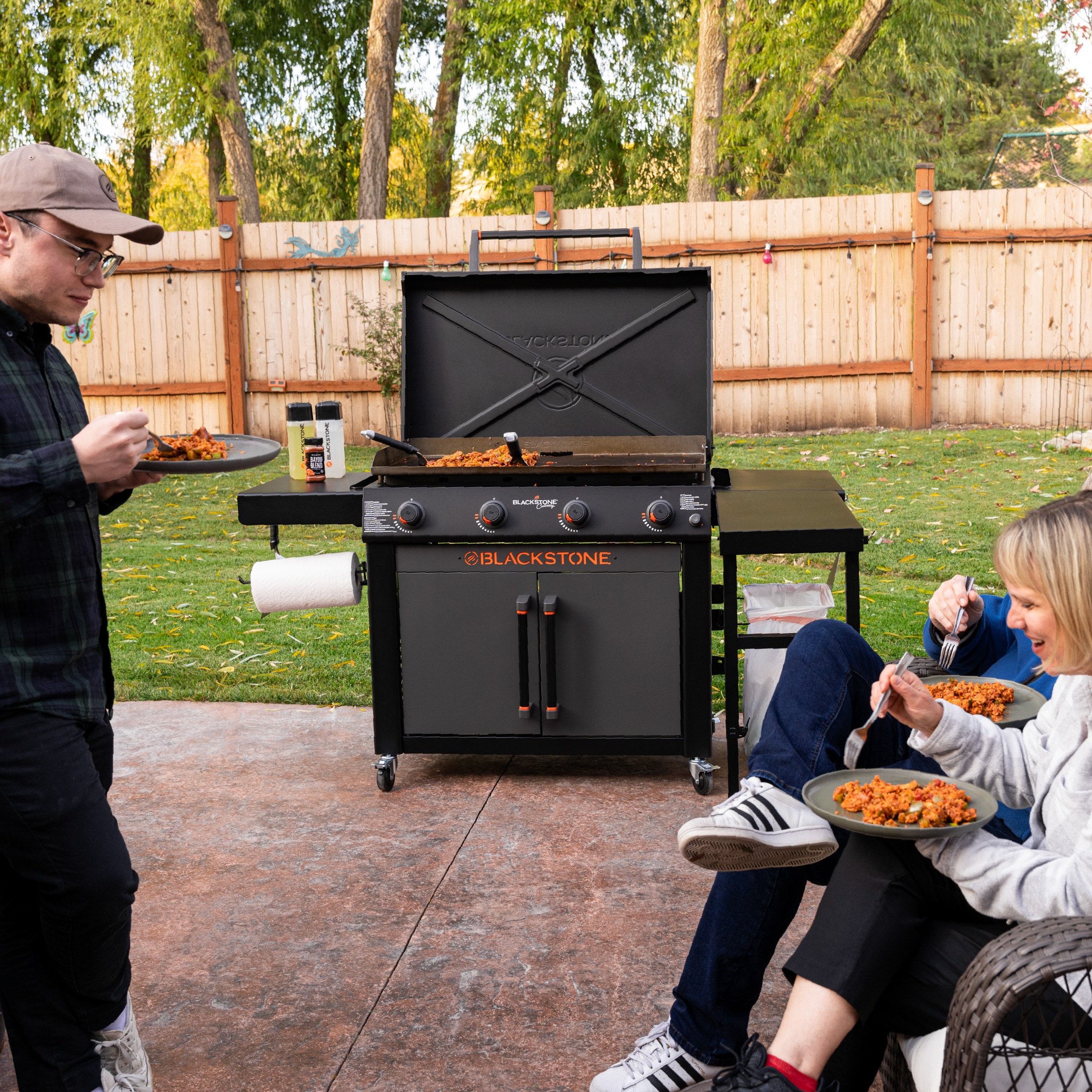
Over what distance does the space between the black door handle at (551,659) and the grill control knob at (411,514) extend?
453mm

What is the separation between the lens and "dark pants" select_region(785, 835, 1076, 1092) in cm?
167

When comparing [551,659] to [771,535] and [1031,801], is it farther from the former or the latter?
[1031,801]

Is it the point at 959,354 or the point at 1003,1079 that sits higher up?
the point at 959,354

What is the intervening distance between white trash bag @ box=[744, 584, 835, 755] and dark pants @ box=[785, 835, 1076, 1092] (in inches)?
70.6

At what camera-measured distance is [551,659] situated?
3.50 meters

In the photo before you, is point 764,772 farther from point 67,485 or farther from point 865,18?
point 865,18

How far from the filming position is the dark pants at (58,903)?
177 centimetres

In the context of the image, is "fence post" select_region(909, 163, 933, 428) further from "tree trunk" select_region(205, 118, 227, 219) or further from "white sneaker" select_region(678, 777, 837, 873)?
"tree trunk" select_region(205, 118, 227, 219)

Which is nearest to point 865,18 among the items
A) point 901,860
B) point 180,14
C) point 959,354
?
point 959,354

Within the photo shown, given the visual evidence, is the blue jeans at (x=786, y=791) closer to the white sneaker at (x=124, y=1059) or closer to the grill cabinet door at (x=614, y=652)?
the white sneaker at (x=124, y=1059)

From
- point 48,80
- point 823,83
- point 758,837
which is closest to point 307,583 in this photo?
point 758,837

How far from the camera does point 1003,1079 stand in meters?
1.52

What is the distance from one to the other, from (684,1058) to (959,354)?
9.61 metres

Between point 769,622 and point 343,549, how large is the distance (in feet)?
14.3
